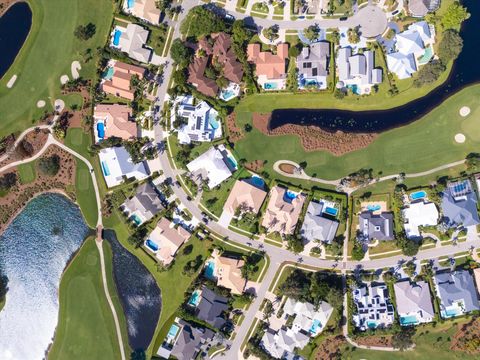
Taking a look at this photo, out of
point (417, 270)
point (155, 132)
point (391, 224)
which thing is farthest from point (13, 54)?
point (417, 270)

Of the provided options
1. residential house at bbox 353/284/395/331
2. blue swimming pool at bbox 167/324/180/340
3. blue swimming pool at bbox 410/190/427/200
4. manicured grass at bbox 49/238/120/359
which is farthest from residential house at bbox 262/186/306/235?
manicured grass at bbox 49/238/120/359

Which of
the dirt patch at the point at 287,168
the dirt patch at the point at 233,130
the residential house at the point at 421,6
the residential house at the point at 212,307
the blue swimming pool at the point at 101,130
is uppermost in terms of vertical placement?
the residential house at the point at 421,6

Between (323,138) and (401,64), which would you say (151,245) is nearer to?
(323,138)

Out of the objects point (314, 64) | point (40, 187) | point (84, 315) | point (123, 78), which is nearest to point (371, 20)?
point (314, 64)

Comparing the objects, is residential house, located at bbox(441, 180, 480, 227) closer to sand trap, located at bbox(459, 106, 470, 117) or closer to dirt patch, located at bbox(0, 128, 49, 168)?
sand trap, located at bbox(459, 106, 470, 117)

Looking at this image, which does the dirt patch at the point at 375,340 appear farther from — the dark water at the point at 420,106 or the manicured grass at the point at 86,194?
the manicured grass at the point at 86,194

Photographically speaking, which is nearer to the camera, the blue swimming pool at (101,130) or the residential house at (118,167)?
the residential house at (118,167)

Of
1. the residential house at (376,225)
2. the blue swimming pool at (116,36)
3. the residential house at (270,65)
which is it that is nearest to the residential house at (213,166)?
the residential house at (270,65)
